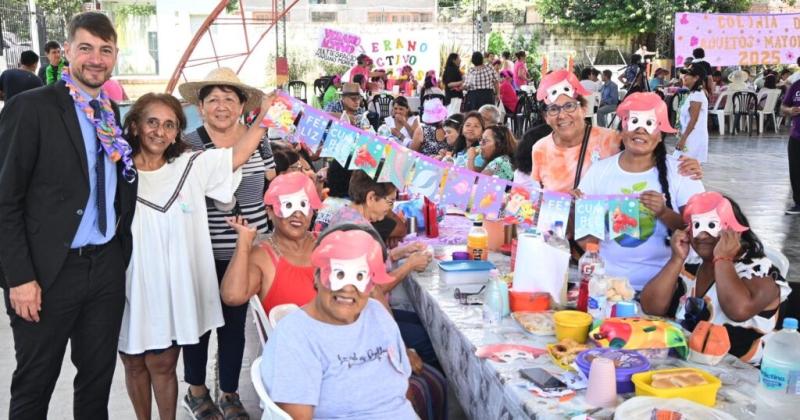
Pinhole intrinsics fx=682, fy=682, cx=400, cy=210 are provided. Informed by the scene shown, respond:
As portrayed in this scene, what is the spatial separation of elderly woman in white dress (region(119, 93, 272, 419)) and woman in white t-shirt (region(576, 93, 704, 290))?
5.47 ft

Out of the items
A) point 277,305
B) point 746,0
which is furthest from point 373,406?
point 746,0

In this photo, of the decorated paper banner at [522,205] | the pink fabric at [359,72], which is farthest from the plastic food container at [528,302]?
the pink fabric at [359,72]

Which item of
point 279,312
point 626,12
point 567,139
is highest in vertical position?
point 626,12

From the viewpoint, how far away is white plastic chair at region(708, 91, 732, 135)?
1559 centimetres

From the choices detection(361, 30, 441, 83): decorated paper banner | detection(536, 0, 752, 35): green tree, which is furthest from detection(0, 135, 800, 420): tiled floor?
detection(536, 0, 752, 35): green tree

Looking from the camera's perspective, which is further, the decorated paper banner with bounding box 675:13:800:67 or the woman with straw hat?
the decorated paper banner with bounding box 675:13:800:67

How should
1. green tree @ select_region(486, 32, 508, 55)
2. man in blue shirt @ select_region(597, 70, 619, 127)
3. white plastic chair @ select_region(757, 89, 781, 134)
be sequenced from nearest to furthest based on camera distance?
man in blue shirt @ select_region(597, 70, 619, 127) < white plastic chair @ select_region(757, 89, 781, 134) < green tree @ select_region(486, 32, 508, 55)

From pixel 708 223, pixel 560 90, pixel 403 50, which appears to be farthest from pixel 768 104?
pixel 708 223

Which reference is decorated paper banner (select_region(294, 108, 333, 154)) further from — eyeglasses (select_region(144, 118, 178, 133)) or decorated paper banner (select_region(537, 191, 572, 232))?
decorated paper banner (select_region(537, 191, 572, 232))

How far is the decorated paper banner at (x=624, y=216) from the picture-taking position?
9.84 ft

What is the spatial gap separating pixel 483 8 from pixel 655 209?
14661 millimetres

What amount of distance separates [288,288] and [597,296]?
1.23m

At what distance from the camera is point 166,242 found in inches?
110

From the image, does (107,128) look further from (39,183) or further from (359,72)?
(359,72)
